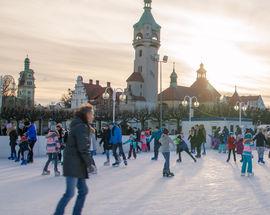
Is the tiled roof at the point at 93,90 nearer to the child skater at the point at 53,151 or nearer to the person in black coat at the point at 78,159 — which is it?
the child skater at the point at 53,151

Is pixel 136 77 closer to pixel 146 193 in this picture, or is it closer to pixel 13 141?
pixel 13 141

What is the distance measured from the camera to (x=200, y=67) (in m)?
109

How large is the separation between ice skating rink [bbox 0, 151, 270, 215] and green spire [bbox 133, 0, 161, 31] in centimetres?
7349

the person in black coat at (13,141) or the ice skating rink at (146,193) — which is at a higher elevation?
the person in black coat at (13,141)

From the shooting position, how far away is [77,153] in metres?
5.40

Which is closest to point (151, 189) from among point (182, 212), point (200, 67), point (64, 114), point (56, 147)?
point (182, 212)

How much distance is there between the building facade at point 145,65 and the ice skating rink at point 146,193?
68658mm

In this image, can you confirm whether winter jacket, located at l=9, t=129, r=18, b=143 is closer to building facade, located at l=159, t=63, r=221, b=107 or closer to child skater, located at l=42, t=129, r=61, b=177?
child skater, located at l=42, t=129, r=61, b=177

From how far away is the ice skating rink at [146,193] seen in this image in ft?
22.2

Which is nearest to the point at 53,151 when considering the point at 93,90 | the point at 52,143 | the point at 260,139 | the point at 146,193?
the point at 52,143

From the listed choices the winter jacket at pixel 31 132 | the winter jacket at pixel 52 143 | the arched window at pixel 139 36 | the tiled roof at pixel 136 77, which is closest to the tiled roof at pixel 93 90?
the tiled roof at pixel 136 77

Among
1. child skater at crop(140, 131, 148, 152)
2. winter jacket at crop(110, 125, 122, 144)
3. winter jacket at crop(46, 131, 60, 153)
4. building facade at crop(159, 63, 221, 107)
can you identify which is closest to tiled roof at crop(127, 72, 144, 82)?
building facade at crop(159, 63, 221, 107)

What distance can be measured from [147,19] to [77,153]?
267 ft

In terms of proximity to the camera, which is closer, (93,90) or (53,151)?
(53,151)
